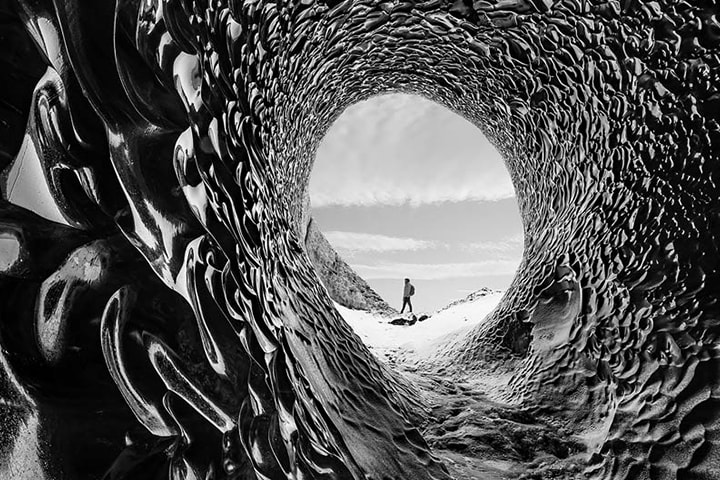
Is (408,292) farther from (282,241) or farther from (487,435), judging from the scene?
(282,241)

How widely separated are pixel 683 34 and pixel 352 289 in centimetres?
331

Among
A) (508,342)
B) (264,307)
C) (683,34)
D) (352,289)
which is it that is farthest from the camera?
(352,289)

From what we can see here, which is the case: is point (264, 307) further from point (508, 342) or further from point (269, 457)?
point (508, 342)

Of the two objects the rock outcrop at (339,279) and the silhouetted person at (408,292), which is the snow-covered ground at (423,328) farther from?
the silhouetted person at (408,292)

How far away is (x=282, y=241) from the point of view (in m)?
0.79

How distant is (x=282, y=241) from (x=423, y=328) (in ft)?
7.08

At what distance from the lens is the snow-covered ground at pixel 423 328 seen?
224cm

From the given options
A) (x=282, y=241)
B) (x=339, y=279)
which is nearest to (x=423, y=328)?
(x=339, y=279)

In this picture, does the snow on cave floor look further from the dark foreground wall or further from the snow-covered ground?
the snow-covered ground

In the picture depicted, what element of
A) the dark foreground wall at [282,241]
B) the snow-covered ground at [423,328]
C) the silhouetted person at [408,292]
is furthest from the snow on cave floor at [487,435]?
the silhouetted person at [408,292]

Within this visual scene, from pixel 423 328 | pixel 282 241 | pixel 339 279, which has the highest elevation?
pixel 282 241

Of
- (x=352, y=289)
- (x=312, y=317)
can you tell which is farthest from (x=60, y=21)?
(x=352, y=289)

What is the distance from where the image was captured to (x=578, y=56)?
3.76 ft

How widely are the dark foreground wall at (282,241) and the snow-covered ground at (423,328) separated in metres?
0.55
